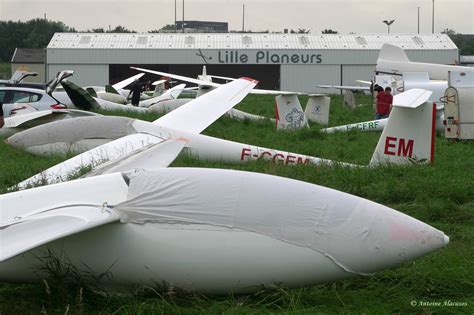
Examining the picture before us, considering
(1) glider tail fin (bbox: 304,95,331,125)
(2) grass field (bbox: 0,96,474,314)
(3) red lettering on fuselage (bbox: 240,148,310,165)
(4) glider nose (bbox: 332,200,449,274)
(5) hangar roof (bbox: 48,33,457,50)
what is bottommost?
(2) grass field (bbox: 0,96,474,314)

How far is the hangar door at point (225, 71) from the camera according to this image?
55434 millimetres

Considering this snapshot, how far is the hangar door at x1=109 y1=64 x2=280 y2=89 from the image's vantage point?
55.4 m

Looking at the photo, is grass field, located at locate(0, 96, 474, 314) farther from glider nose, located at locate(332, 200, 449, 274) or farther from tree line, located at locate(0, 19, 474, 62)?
tree line, located at locate(0, 19, 474, 62)

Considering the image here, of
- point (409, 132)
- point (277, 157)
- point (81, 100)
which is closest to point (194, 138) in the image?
point (277, 157)

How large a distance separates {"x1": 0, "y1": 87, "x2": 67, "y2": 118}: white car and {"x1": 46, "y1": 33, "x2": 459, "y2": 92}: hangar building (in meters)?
33.2

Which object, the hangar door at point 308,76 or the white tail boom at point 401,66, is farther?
the hangar door at point 308,76

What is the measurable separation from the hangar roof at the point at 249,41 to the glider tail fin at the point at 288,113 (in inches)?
1481

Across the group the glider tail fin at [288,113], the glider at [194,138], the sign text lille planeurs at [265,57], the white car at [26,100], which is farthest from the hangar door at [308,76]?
the glider at [194,138]

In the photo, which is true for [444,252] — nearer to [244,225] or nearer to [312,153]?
[244,225]

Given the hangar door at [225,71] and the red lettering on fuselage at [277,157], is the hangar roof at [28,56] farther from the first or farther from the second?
the red lettering on fuselage at [277,157]

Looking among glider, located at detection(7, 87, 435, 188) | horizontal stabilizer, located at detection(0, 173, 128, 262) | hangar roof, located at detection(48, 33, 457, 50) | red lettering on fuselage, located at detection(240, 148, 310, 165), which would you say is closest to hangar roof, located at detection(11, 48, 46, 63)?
hangar roof, located at detection(48, 33, 457, 50)

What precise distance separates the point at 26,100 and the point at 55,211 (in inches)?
543

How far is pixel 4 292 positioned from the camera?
4.62m

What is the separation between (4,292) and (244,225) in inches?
65.7
